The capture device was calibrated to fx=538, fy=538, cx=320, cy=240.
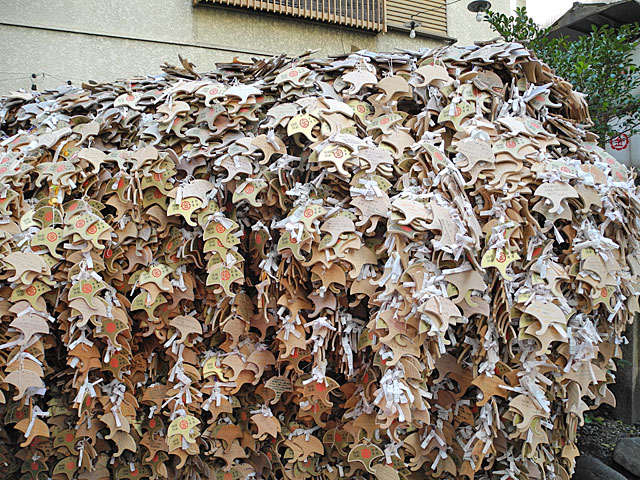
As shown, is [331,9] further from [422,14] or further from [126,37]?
[126,37]

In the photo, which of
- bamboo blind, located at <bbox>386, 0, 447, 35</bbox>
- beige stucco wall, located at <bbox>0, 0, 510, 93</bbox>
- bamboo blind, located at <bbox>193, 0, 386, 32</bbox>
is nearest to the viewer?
beige stucco wall, located at <bbox>0, 0, 510, 93</bbox>

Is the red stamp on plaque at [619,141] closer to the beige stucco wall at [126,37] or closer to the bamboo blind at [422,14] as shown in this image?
the beige stucco wall at [126,37]

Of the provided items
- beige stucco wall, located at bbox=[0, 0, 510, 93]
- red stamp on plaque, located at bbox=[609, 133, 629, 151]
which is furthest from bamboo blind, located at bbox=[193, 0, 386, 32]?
red stamp on plaque, located at bbox=[609, 133, 629, 151]

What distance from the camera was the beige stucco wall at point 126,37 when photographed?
12.4ft

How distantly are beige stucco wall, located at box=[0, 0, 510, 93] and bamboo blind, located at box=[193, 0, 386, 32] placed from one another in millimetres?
98

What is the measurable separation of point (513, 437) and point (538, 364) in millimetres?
219

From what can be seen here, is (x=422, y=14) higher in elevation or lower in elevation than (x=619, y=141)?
higher

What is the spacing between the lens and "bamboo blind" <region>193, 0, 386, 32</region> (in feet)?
14.2

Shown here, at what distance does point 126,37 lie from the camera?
4047 millimetres

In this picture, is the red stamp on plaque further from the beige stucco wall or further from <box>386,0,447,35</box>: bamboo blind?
<box>386,0,447,35</box>: bamboo blind

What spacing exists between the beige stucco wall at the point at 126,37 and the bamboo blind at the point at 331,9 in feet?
0.32

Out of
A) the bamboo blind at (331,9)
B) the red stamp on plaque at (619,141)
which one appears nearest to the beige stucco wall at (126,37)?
the bamboo blind at (331,9)

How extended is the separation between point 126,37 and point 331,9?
171 cm

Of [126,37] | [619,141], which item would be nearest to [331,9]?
[126,37]
